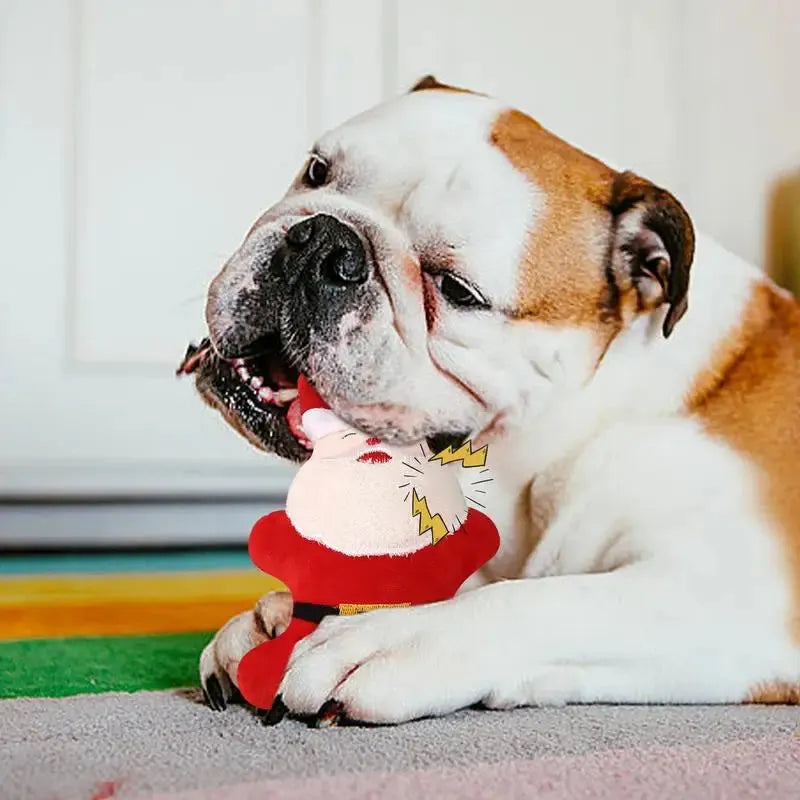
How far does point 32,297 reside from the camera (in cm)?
266

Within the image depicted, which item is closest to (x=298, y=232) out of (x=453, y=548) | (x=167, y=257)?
(x=453, y=548)

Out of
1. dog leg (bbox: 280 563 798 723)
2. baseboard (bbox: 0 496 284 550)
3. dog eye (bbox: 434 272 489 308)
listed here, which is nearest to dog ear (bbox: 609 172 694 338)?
dog eye (bbox: 434 272 489 308)

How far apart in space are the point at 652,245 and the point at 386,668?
50cm

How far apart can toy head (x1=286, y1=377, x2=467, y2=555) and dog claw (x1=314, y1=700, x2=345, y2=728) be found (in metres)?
0.13

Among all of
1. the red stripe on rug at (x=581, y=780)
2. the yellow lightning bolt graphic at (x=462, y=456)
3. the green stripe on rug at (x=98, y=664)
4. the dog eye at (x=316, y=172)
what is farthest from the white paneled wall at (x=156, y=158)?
the red stripe on rug at (x=581, y=780)

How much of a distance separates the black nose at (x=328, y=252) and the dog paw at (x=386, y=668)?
308 millimetres

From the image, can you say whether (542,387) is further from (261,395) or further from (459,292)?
(261,395)

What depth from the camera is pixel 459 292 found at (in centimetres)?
119

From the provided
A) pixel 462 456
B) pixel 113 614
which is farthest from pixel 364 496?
pixel 113 614

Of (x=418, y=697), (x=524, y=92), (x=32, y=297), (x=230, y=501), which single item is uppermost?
(x=524, y=92)

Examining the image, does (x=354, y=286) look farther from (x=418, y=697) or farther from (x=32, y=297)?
(x=32, y=297)

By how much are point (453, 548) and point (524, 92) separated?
1.92 metres

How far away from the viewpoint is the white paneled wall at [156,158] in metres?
2.65

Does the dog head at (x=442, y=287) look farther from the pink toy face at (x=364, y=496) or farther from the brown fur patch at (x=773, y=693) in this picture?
the brown fur patch at (x=773, y=693)
